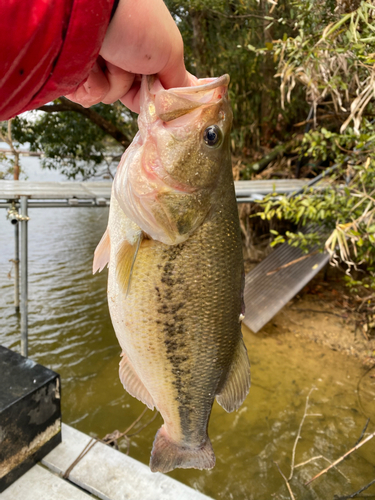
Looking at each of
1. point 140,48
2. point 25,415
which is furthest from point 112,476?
point 140,48

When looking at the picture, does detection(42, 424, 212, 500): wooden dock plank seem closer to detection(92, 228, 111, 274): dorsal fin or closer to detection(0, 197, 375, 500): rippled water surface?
detection(0, 197, 375, 500): rippled water surface

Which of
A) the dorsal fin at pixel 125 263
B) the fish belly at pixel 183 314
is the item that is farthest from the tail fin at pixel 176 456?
the dorsal fin at pixel 125 263

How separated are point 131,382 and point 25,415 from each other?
1178 millimetres

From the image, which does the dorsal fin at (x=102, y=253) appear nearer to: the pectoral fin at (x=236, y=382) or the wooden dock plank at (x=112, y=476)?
the pectoral fin at (x=236, y=382)

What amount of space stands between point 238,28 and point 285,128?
2.14 metres

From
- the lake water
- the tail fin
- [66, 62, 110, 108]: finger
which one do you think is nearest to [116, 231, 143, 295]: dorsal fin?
[66, 62, 110, 108]: finger

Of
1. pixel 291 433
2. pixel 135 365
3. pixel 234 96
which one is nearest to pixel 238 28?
pixel 234 96

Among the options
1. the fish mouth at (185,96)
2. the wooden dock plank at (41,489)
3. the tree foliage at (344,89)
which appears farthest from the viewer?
the tree foliage at (344,89)

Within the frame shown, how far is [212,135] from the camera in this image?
120 centimetres

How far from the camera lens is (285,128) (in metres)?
7.66

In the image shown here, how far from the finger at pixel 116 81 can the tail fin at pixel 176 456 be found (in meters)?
1.26

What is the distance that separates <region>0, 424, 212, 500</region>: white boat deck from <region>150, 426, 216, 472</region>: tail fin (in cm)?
88

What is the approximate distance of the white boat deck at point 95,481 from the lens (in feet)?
6.83

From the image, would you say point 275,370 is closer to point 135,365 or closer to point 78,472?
point 78,472
